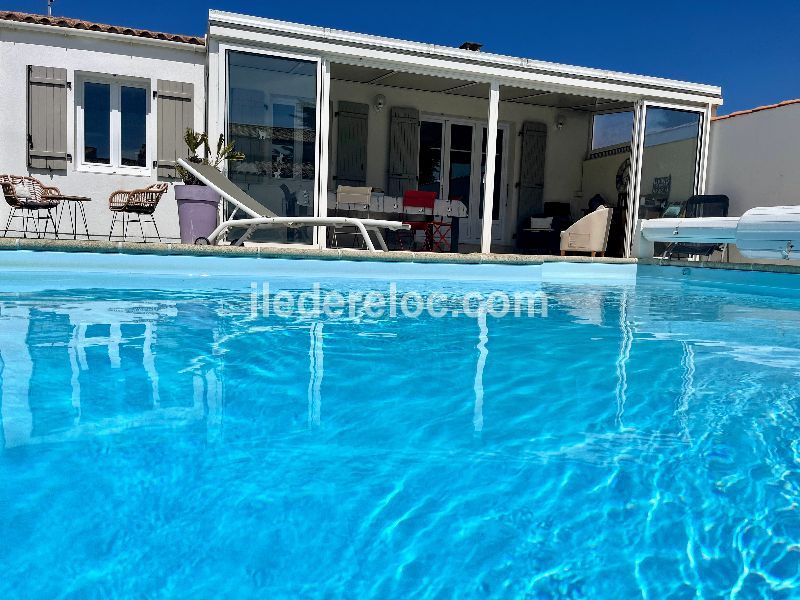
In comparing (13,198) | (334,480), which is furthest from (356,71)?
(334,480)

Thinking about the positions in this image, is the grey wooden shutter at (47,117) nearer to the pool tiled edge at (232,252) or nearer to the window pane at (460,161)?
the pool tiled edge at (232,252)

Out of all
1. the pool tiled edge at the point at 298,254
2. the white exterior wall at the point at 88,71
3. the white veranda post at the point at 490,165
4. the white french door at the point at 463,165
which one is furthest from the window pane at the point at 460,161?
the white exterior wall at the point at 88,71

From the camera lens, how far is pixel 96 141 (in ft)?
27.4

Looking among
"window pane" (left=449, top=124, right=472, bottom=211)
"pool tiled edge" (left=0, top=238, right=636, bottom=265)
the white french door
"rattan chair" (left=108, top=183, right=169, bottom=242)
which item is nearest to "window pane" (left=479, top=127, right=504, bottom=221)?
the white french door

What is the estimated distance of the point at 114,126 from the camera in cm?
835

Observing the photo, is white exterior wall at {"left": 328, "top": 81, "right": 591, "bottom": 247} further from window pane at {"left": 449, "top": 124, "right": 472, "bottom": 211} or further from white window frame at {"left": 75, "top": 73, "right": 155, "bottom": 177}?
white window frame at {"left": 75, "top": 73, "right": 155, "bottom": 177}

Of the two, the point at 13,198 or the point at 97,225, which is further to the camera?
the point at 97,225

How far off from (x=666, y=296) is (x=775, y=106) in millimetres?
4726

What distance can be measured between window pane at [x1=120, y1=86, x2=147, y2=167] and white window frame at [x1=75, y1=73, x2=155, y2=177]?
45 mm

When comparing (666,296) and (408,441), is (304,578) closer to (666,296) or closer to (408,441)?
(408,441)

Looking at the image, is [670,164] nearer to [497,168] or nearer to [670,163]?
[670,163]

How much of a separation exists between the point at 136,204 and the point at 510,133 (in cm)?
721

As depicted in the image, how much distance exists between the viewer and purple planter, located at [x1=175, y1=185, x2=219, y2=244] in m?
6.98

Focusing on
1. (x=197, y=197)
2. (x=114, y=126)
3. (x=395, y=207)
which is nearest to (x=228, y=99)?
(x=197, y=197)
